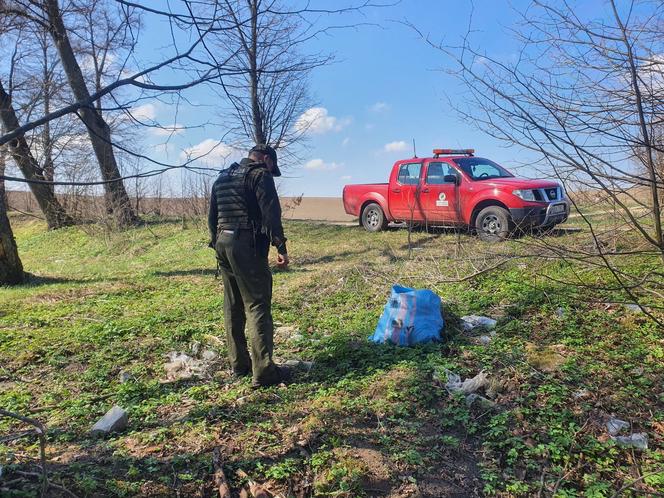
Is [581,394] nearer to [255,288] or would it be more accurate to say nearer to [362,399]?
[362,399]

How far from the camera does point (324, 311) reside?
598 cm

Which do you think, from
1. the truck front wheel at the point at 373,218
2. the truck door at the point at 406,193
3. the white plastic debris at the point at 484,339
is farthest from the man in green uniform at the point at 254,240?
the truck front wheel at the point at 373,218

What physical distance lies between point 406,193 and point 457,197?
1.51m

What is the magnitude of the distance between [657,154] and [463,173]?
7140 mm

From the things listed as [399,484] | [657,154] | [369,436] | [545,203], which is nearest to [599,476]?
[399,484]

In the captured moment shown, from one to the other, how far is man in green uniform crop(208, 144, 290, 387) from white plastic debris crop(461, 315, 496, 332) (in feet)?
6.26

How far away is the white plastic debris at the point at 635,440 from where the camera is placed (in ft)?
9.52

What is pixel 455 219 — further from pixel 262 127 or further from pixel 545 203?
pixel 262 127

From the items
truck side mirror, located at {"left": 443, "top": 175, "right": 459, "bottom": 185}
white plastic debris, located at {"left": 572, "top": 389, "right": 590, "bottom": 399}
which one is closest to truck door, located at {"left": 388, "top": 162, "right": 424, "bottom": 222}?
truck side mirror, located at {"left": 443, "top": 175, "right": 459, "bottom": 185}

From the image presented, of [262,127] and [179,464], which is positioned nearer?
[179,464]

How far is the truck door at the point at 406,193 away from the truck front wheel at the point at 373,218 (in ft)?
1.58

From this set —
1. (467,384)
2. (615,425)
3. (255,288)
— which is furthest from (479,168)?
(615,425)

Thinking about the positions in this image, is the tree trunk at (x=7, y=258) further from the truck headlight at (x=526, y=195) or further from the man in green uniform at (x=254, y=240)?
the truck headlight at (x=526, y=195)

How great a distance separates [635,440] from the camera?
2.94m
